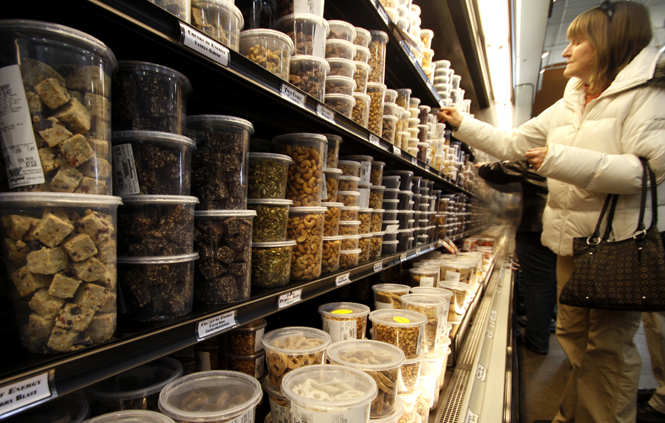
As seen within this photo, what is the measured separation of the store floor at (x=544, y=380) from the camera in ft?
8.52

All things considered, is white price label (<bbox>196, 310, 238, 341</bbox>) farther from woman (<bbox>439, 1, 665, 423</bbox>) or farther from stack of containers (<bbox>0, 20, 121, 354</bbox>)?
woman (<bbox>439, 1, 665, 423</bbox>)

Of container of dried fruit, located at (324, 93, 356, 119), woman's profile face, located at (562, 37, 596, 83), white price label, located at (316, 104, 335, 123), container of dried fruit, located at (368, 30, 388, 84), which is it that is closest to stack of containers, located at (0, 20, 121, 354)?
white price label, located at (316, 104, 335, 123)

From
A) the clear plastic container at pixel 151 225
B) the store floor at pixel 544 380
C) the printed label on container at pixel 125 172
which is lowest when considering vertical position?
the store floor at pixel 544 380

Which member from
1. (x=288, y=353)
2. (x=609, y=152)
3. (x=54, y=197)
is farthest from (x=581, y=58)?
(x=54, y=197)

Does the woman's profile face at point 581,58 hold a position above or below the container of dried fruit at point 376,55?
above

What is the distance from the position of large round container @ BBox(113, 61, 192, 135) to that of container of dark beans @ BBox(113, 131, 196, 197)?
0.08ft

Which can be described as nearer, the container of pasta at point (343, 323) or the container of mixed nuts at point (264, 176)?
the container of mixed nuts at point (264, 176)

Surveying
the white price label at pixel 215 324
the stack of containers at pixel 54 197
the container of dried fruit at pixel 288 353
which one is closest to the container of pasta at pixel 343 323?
the container of dried fruit at pixel 288 353

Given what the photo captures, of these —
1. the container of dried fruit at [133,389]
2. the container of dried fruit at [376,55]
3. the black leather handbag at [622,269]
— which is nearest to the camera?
the container of dried fruit at [133,389]

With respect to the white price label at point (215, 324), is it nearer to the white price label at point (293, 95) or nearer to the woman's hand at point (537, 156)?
the white price label at point (293, 95)

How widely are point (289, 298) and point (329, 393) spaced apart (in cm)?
27

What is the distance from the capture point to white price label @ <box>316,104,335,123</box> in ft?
3.59

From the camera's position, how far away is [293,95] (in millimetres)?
976

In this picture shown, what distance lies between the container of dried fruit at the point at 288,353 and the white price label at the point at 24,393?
568 millimetres
